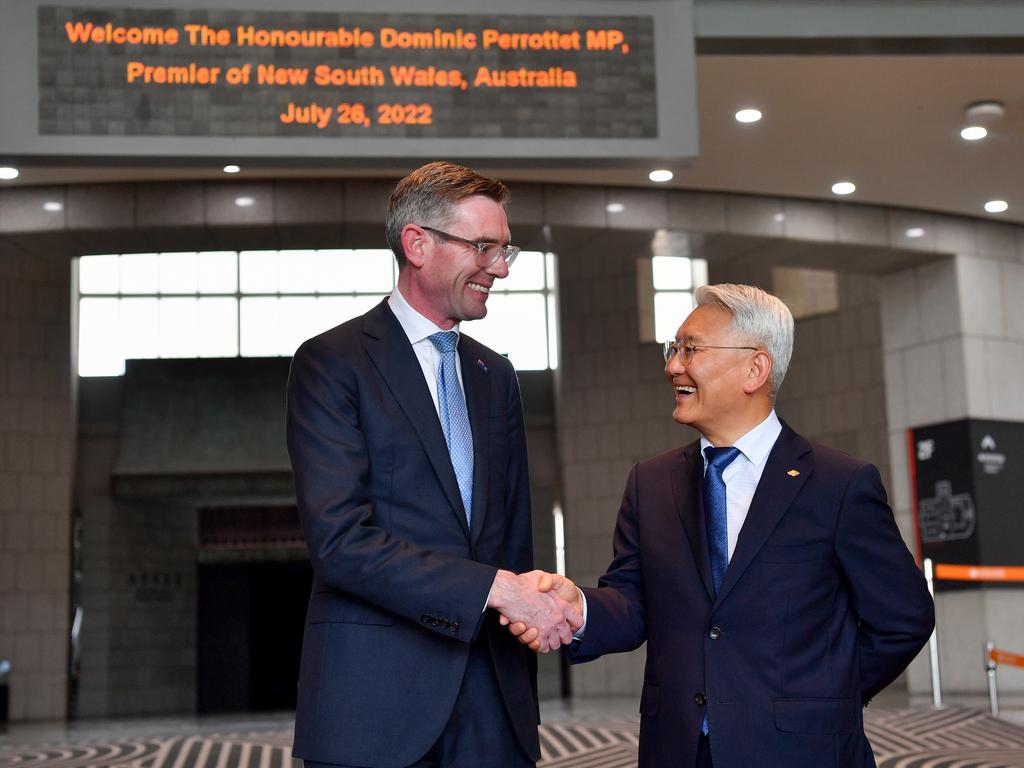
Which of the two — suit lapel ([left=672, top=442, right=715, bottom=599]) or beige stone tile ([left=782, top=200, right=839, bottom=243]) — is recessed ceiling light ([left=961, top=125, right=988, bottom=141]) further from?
suit lapel ([left=672, top=442, right=715, bottom=599])

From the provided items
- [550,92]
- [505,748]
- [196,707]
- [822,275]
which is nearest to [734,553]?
[505,748]

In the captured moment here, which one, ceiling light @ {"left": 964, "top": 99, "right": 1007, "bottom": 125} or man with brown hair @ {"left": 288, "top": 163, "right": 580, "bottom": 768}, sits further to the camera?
ceiling light @ {"left": 964, "top": 99, "right": 1007, "bottom": 125}

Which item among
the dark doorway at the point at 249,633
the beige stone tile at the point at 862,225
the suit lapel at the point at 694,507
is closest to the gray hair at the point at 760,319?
the suit lapel at the point at 694,507

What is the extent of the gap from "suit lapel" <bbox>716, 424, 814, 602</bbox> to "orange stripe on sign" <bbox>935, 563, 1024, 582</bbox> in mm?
8796

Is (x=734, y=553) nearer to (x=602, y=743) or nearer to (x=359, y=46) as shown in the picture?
(x=359, y=46)

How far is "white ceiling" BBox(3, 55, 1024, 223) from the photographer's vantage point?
299 inches

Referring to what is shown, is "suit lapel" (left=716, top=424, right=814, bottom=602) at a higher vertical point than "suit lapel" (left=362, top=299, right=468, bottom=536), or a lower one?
lower

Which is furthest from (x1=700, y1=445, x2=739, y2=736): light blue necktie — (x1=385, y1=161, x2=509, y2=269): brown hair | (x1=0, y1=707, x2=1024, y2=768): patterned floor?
(x1=0, y1=707, x2=1024, y2=768): patterned floor

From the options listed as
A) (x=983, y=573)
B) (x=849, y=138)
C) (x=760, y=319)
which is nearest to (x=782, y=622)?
(x=760, y=319)

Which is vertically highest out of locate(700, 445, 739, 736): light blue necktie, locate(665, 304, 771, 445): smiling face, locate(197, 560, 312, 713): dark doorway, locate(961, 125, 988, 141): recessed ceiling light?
locate(961, 125, 988, 141): recessed ceiling light

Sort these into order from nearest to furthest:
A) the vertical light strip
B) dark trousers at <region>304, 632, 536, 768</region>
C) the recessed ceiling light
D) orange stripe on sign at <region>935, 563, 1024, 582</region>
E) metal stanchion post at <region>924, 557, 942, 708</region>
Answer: dark trousers at <region>304, 632, 536, 768</region> → the recessed ceiling light → metal stanchion post at <region>924, 557, 942, 708</region> → orange stripe on sign at <region>935, 563, 1024, 582</region> → the vertical light strip

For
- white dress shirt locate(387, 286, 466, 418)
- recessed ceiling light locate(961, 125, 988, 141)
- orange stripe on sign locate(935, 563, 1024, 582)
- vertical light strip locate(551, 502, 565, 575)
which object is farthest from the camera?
vertical light strip locate(551, 502, 565, 575)

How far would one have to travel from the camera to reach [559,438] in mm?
16969

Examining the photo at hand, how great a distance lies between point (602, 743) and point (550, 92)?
4.05 metres
